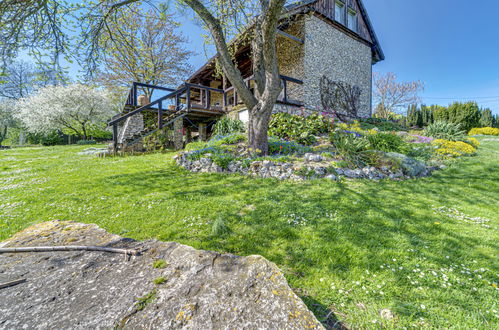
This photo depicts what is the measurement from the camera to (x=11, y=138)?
2884cm

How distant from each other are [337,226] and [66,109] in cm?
2643

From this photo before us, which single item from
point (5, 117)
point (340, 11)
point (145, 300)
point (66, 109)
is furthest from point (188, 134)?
point (5, 117)

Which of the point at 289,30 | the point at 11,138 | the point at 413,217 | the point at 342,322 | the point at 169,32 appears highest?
the point at 169,32

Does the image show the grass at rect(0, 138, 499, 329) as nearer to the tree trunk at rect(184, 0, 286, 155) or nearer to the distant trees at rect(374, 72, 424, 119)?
the tree trunk at rect(184, 0, 286, 155)

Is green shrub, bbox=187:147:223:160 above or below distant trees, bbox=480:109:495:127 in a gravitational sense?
below

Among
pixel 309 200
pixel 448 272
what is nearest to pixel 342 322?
pixel 448 272

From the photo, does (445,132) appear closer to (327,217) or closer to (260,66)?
(260,66)

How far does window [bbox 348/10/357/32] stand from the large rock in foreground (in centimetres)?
1801

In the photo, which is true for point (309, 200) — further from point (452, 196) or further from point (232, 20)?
point (232, 20)

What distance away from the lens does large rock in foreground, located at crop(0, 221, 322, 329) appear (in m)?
0.94

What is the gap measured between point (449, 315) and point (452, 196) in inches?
144

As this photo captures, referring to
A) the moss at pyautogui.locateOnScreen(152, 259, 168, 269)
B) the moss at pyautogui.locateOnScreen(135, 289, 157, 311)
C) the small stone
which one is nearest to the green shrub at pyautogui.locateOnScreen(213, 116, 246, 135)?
the small stone

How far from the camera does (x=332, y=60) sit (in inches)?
527

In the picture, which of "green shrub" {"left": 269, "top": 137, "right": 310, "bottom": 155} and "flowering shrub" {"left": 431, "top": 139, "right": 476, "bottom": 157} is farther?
"flowering shrub" {"left": 431, "top": 139, "right": 476, "bottom": 157}
